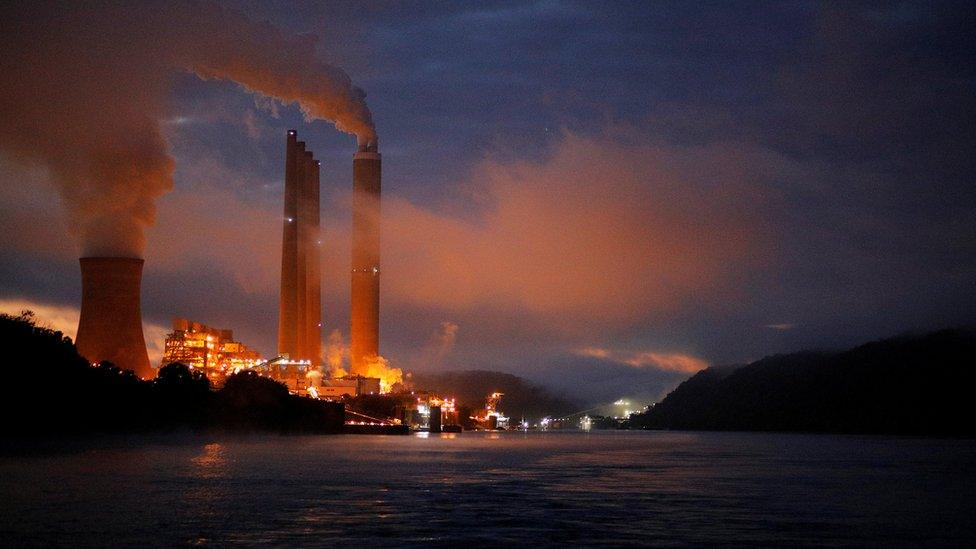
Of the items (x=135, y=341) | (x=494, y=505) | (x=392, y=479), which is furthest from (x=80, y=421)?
(x=494, y=505)

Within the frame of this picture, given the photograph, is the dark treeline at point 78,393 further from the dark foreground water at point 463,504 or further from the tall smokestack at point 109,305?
the dark foreground water at point 463,504

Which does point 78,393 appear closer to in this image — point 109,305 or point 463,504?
point 109,305

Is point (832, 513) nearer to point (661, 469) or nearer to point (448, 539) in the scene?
point (448, 539)

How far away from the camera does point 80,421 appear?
127750 millimetres

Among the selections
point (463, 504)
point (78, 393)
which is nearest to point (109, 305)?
point (78, 393)

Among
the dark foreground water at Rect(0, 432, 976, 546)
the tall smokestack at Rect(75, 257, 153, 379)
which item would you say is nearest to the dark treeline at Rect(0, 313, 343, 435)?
the tall smokestack at Rect(75, 257, 153, 379)

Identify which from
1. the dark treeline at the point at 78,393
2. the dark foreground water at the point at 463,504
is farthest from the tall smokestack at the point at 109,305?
the dark foreground water at the point at 463,504

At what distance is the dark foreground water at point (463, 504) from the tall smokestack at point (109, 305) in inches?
1000

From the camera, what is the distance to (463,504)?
51.7 meters

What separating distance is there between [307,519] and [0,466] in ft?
120

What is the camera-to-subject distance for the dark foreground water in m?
39.4

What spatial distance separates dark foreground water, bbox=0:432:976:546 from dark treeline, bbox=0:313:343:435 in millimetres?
31954

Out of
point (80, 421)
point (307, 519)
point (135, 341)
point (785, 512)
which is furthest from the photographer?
point (80, 421)

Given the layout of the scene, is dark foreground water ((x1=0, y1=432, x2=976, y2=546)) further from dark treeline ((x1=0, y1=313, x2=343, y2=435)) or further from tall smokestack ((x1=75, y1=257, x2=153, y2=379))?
dark treeline ((x1=0, y1=313, x2=343, y2=435))
